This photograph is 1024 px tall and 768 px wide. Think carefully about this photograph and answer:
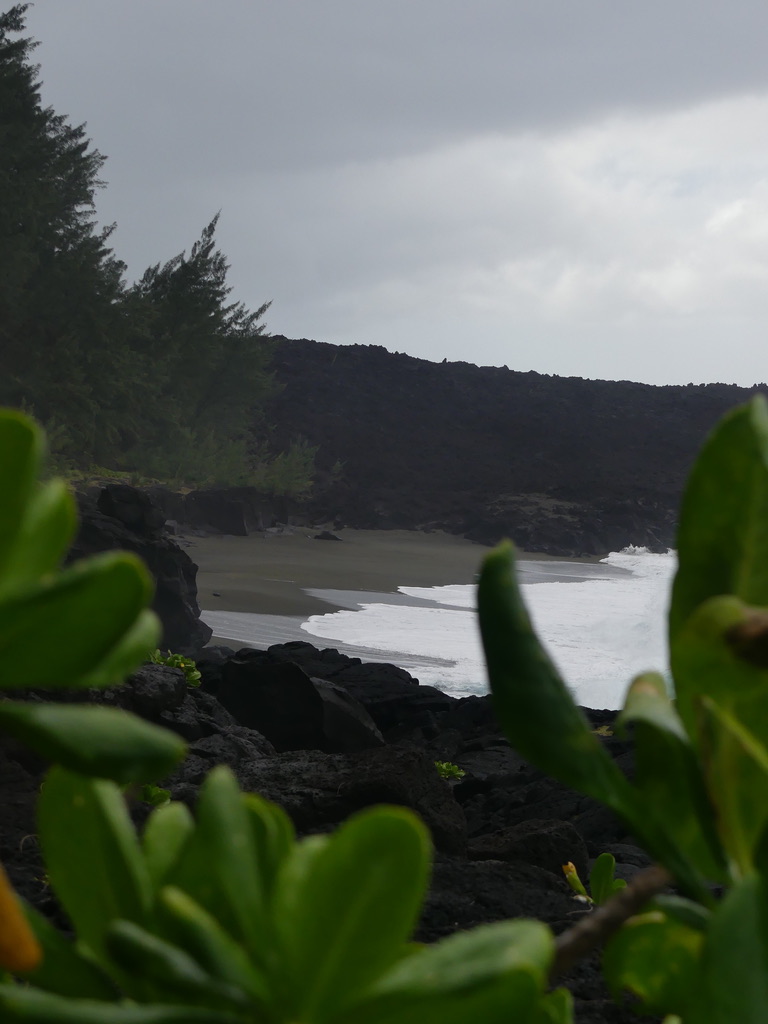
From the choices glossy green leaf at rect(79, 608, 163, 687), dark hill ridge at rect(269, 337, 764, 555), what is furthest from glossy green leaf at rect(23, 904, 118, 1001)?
dark hill ridge at rect(269, 337, 764, 555)

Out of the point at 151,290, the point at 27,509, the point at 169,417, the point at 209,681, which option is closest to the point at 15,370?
the point at 169,417

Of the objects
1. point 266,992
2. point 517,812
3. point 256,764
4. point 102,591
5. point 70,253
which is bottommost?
point 517,812

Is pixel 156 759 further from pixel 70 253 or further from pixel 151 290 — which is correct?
pixel 151 290

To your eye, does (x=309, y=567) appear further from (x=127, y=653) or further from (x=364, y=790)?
(x=127, y=653)

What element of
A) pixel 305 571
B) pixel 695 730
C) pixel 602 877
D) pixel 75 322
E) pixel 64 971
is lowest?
pixel 305 571

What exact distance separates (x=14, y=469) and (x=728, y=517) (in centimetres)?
25

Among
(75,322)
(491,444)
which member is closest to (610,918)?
(75,322)

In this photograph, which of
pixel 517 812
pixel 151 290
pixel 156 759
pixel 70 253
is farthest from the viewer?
pixel 151 290

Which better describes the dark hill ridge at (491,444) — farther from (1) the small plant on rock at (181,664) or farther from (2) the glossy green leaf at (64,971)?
(2) the glossy green leaf at (64,971)

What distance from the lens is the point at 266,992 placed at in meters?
0.29

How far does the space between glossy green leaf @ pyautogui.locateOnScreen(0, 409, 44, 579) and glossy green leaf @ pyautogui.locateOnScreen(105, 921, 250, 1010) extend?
0.12m

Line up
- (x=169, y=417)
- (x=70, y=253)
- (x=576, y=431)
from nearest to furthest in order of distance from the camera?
(x=70, y=253)
(x=169, y=417)
(x=576, y=431)

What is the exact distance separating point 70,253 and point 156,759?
63.5ft

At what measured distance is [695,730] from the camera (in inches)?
13.5
